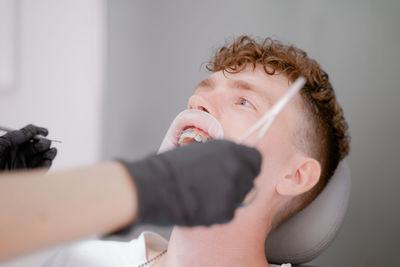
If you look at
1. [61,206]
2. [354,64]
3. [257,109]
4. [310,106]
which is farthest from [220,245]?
[354,64]

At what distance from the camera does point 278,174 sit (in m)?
1.04

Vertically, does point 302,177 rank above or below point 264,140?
below

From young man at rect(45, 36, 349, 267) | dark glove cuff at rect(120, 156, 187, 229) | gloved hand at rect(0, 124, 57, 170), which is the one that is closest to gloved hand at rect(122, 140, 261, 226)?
dark glove cuff at rect(120, 156, 187, 229)

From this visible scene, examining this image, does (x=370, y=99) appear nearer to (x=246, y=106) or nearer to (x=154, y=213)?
(x=246, y=106)

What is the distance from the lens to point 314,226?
1.11 meters

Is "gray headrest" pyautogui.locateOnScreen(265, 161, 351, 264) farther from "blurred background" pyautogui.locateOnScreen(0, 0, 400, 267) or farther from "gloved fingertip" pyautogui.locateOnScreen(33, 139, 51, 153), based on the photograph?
"gloved fingertip" pyautogui.locateOnScreen(33, 139, 51, 153)

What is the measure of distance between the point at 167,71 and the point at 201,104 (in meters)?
0.72

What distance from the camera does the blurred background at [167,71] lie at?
1.39 m

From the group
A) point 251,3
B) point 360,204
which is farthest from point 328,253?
point 251,3

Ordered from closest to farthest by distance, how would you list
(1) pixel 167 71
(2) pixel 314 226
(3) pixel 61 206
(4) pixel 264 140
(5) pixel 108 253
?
(3) pixel 61 206
(4) pixel 264 140
(2) pixel 314 226
(5) pixel 108 253
(1) pixel 167 71

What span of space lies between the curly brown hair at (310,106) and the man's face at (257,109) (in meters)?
0.04

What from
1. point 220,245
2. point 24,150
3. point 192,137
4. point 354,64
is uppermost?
point 354,64

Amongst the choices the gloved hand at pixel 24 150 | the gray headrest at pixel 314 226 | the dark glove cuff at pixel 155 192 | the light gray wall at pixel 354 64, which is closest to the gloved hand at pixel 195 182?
the dark glove cuff at pixel 155 192

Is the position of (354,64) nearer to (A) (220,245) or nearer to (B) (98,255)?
(A) (220,245)
